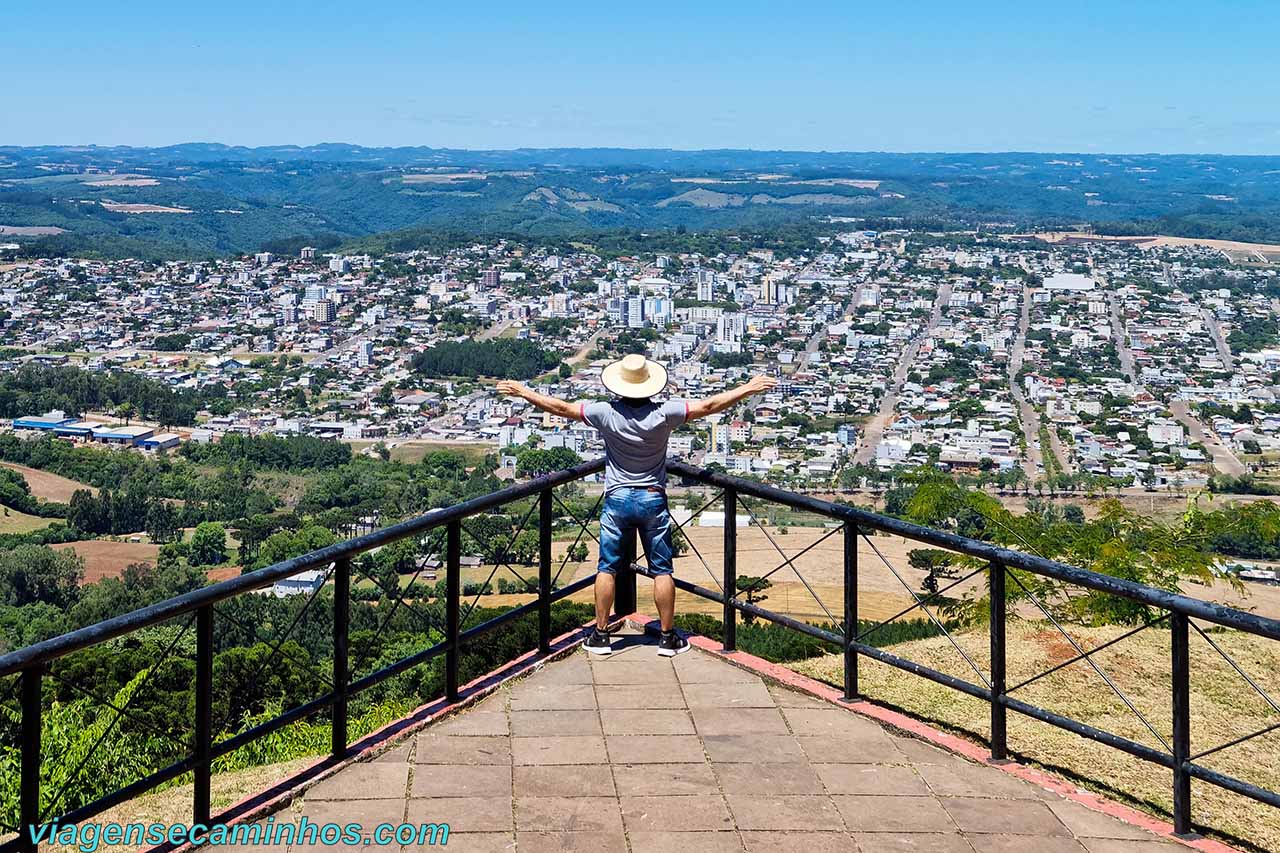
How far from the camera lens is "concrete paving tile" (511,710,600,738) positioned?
418 centimetres

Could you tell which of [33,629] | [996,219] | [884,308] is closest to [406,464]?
[33,629]

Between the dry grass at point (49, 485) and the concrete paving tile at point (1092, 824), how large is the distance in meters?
36.3

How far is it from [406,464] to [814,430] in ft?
46.5

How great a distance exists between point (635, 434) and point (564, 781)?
141 cm

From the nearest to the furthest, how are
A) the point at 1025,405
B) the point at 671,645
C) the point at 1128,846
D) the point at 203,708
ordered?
the point at 203,708, the point at 1128,846, the point at 671,645, the point at 1025,405

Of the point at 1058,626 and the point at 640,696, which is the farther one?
the point at 640,696

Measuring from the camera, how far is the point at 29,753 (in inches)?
117

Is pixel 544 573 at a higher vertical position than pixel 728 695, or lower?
higher

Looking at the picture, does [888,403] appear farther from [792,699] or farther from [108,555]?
[792,699]

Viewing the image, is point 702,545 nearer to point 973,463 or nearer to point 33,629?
point 33,629

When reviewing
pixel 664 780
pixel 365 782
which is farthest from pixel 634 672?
pixel 365 782

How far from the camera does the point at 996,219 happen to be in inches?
5502

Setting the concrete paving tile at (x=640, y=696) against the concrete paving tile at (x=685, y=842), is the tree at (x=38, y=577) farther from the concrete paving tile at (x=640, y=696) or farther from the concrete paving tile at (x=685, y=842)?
the concrete paving tile at (x=685, y=842)

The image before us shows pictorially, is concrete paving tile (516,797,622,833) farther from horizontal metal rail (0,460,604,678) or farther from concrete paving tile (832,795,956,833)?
horizontal metal rail (0,460,604,678)
